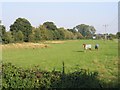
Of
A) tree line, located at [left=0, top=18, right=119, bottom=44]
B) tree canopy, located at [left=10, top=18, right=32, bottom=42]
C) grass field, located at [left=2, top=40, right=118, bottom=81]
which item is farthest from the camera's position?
tree canopy, located at [left=10, top=18, right=32, bottom=42]

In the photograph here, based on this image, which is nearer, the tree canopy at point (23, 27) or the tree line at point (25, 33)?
the tree line at point (25, 33)

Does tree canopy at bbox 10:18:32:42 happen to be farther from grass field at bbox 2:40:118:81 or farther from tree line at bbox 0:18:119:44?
grass field at bbox 2:40:118:81

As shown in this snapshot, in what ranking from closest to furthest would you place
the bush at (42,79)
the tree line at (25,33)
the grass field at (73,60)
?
the bush at (42,79), the grass field at (73,60), the tree line at (25,33)

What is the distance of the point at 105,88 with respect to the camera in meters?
7.69

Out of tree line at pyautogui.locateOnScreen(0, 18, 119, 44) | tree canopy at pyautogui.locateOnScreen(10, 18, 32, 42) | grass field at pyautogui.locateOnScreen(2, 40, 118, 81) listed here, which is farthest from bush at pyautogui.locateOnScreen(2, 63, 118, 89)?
tree canopy at pyautogui.locateOnScreen(10, 18, 32, 42)

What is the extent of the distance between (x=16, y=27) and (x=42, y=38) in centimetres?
929

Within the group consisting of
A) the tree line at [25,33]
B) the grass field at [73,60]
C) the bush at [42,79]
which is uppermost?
the tree line at [25,33]

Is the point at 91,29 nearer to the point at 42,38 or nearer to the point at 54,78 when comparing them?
the point at 42,38

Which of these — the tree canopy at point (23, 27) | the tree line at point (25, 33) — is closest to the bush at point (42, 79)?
the tree line at point (25, 33)

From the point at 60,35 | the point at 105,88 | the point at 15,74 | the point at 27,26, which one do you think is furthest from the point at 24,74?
the point at 60,35

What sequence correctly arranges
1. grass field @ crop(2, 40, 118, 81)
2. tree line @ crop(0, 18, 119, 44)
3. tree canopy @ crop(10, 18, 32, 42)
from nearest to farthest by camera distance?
grass field @ crop(2, 40, 118, 81) < tree line @ crop(0, 18, 119, 44) < tree canopy @ crop(10, 18, 32, 42)

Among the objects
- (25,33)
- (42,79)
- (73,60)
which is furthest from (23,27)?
(42,79)

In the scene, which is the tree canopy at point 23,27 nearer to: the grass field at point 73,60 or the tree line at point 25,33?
the tree line at point 25,33

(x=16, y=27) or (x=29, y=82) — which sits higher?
(x=16, y=27)
